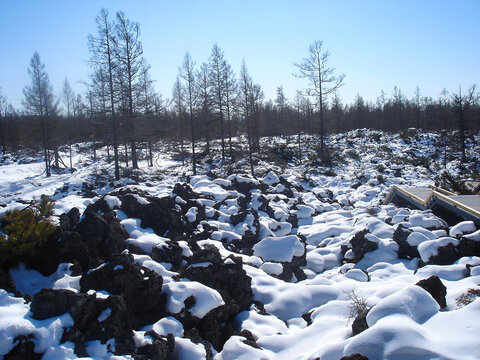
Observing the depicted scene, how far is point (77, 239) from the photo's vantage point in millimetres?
7406

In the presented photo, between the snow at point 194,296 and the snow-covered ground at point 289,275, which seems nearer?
the snow-covered ground at point 289,275

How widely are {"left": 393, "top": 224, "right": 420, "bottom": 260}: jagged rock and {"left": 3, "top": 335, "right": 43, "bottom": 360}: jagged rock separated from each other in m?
9.70

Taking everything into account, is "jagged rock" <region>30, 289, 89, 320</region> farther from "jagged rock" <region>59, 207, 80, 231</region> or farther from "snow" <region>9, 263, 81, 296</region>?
"jagged rock" <region>59, 207, 80, 231</region>

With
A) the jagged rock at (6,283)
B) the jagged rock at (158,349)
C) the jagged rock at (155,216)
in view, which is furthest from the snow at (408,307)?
the jagged rock at (155,216)

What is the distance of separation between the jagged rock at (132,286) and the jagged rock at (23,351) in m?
1.79

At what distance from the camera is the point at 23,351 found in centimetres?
393

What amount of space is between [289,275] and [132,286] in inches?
191

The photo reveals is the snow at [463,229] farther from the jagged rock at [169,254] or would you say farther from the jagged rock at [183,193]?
the jagged rock at [183,193]

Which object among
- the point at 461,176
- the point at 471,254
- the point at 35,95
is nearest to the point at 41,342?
the point at 471,254

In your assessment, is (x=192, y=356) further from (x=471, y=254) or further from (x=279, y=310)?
(x=471, y=254)

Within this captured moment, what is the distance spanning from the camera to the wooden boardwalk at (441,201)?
1114 cm

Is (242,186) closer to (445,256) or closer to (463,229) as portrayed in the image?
(463,229)

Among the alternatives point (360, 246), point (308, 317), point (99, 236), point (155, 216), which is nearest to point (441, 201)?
point (360, 246)

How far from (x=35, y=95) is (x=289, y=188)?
2095 cm
